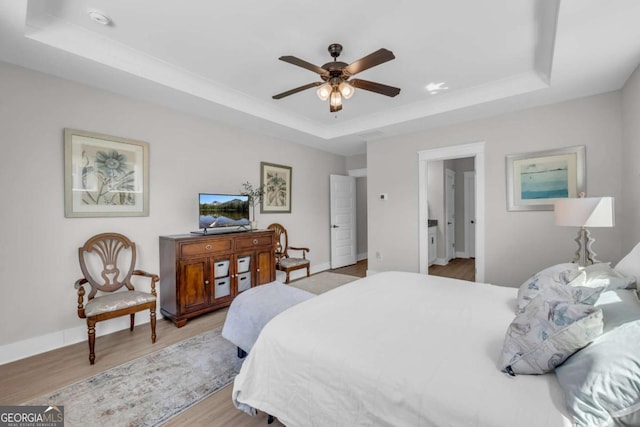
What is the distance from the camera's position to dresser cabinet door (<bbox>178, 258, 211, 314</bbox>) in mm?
3070

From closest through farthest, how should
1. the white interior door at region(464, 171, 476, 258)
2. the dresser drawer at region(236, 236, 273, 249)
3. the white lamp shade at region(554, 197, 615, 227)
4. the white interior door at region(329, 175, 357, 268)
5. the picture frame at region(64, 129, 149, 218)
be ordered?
the white lamp shade at region(554, 197, 615, 227) < the picture frame at region(64, 129, 149, 218) < the dresser drawer at region(236, 236, 273, 249) < the white interior door at region(329, 175, 357, 268) < the white interior door at region(464, 171, 476, 258)

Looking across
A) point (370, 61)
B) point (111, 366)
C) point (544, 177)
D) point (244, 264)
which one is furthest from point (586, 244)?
point (111, 366)

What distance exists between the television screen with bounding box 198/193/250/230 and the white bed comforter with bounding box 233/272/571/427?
87.8 inches

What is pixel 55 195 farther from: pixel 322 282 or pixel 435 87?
pixel 435 87

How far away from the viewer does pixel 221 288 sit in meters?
3.46

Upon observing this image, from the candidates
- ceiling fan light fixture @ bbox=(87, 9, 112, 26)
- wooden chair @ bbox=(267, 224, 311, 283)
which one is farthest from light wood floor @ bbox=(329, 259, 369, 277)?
ceiling fan light fixture @ bbox=(87, 9, 112, 26)

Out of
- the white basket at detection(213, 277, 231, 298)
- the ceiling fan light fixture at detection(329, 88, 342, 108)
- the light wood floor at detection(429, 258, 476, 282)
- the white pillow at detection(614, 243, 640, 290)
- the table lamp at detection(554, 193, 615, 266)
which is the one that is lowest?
the light wood floor at detection(429, 258, 476, 282)

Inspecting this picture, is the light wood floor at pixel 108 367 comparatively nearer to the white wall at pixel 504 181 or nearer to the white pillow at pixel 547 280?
the white pillow at pixel 547 280

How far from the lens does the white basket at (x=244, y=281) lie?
3682mm

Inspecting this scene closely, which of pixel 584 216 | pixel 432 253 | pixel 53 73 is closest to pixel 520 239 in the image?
pixel 584 216

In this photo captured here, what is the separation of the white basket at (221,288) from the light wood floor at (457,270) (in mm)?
3627

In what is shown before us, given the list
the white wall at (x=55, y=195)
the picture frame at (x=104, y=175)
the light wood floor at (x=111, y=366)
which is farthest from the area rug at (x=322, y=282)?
the picture frame at (x=104, y=175)

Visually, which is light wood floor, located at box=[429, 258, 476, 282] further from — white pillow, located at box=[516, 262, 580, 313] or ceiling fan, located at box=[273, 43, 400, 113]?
ceiling fan, located at box=[273, 43, 400, 113]

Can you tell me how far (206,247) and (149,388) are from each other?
1.54 metres
